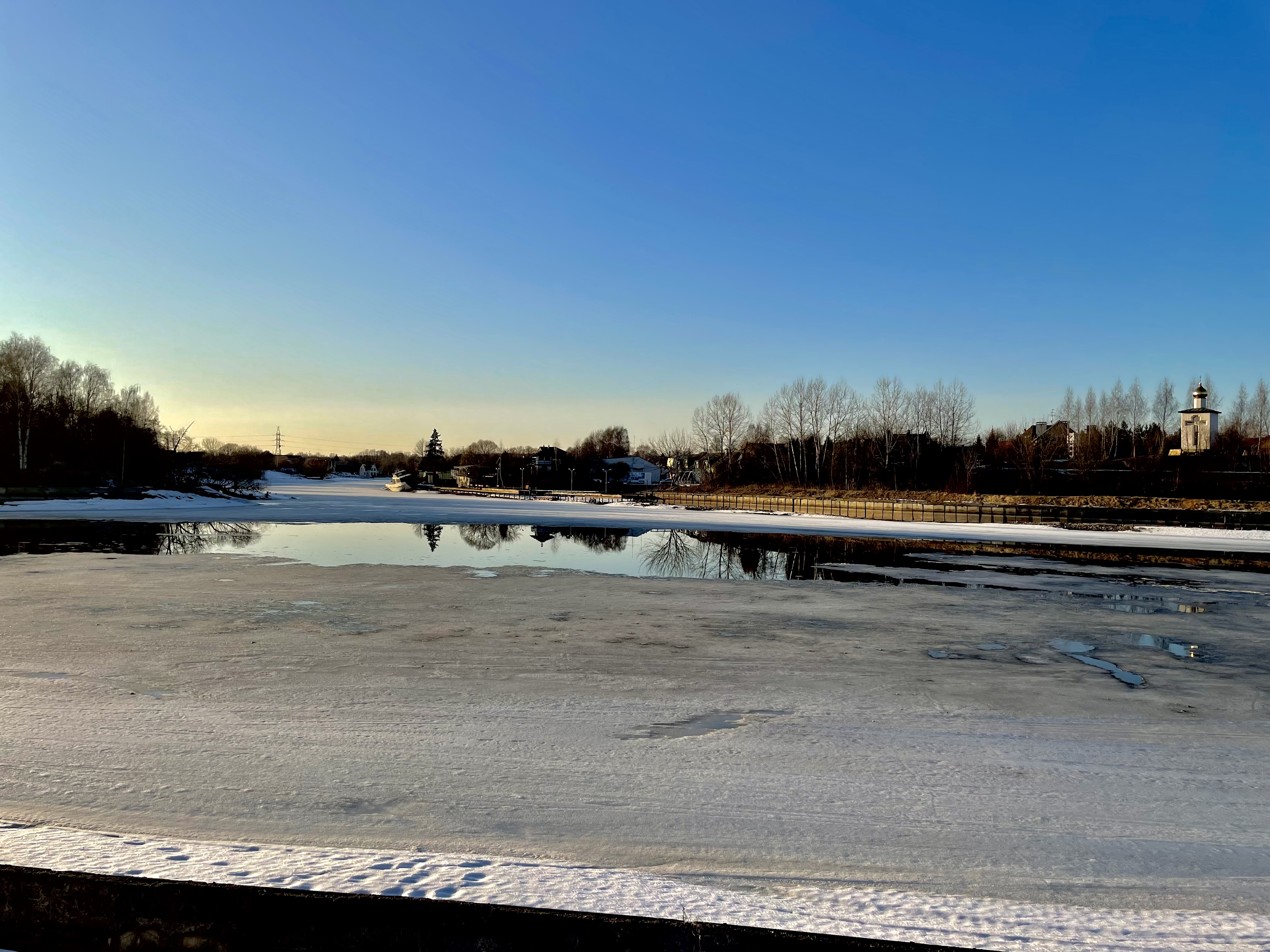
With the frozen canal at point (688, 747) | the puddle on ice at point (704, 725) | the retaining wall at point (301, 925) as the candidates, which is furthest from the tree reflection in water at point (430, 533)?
the retaining wall at point (301, 925)

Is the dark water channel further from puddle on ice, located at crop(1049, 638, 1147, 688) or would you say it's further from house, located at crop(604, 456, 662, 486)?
house, located at crop(604, 456, 662, 486)

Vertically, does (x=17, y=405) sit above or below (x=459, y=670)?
above

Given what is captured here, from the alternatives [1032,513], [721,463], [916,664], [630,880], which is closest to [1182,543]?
[1032,513]

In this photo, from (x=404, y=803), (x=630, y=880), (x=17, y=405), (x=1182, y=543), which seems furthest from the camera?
(x=17, y=405)

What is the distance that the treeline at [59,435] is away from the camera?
50375 mm

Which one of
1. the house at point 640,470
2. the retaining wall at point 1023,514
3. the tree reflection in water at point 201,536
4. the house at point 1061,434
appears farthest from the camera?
the house at point 640,470

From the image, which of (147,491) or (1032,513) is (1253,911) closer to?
(1032,513)

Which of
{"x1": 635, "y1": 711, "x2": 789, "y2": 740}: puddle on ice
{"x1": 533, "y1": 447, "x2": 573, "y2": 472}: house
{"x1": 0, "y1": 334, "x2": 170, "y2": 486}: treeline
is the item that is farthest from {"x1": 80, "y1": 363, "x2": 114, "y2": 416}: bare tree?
{"x1": 635, "y1": 711, "x2": 789, "y2": 740}: puddle on ice

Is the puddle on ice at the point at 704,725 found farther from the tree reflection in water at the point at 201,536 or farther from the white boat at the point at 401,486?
the white boat at the point at 401,486

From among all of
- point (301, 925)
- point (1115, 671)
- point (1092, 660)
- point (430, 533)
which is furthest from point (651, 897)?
point (430, 533)

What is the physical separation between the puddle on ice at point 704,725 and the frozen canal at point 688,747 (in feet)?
0.10

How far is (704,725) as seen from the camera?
6.29 metres

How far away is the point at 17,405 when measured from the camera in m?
52.9

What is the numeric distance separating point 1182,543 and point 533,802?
31.9 metres
